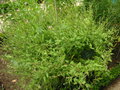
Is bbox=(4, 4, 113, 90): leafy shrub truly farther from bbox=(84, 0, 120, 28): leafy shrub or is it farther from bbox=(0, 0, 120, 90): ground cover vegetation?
bbox=(84, 0, 120, 28): leafy shrub

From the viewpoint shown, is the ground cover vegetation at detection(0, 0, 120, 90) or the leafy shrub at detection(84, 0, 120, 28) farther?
the leafy shrub at detection(84, 0, 120, 28)

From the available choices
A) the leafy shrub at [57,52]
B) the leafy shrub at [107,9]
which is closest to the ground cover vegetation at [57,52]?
the leafy shrub at [57,52]

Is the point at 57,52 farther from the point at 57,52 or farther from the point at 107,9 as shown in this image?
the point at 107,9

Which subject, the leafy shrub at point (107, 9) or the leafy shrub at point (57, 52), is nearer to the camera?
the leafy shrub at point (57, 52)

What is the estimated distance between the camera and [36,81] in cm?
250

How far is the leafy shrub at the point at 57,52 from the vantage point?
2352 millimetres

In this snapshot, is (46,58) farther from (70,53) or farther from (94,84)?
(94,84)

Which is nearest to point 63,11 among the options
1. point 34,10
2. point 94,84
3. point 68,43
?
point 34,10

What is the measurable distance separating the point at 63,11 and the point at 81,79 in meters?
1.61

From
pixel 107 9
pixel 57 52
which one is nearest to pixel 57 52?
pixel 57 52

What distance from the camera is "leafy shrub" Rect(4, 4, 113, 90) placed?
2.35m

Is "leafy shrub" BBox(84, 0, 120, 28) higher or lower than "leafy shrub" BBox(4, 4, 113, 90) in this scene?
higher

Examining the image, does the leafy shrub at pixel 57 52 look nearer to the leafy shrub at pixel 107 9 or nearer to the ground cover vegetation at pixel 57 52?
the ground cover vegetation at pixel 57 52

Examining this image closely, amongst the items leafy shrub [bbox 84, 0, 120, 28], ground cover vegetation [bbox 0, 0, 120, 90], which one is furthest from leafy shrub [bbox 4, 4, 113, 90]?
leafy shrub [bbox 84, 0, 120, 28]
